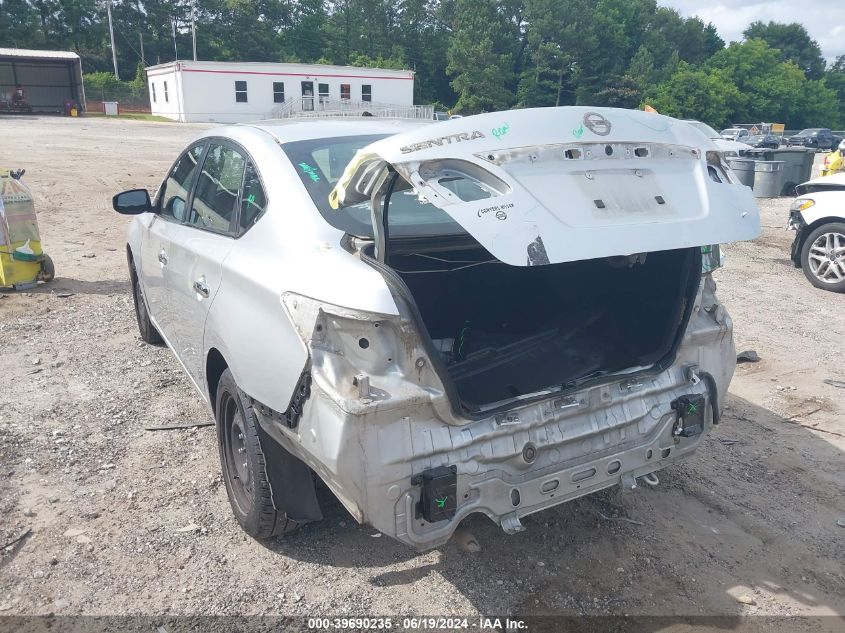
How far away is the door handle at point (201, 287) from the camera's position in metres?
3.20

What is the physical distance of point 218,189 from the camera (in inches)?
137

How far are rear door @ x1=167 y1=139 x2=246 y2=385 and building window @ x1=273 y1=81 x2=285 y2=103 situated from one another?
45.2 m

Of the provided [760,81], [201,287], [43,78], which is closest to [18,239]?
[201,287]

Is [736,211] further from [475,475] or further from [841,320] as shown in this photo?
[841,320]

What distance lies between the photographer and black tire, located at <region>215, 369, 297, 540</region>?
2.82m

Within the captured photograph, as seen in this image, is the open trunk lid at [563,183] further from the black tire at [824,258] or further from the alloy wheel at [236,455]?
the black tire at [824,258]

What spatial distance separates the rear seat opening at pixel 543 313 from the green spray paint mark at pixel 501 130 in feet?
2.94

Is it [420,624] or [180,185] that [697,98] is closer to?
[180,185]

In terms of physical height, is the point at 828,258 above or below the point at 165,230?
below

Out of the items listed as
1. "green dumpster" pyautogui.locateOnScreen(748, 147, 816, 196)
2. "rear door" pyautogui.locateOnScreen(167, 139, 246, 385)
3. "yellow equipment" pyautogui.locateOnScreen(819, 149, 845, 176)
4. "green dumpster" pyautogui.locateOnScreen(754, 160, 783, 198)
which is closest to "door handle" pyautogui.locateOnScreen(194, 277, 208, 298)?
"rear door" pyautogui.locateOnScreen(167, 139, 246, 385)

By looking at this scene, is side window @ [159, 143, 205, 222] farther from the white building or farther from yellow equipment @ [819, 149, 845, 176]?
the white building

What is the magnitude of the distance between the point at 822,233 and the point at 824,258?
306mm

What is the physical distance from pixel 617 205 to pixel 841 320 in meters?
5.49

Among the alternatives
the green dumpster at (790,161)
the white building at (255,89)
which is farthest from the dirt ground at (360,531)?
the white building at (255,89)
